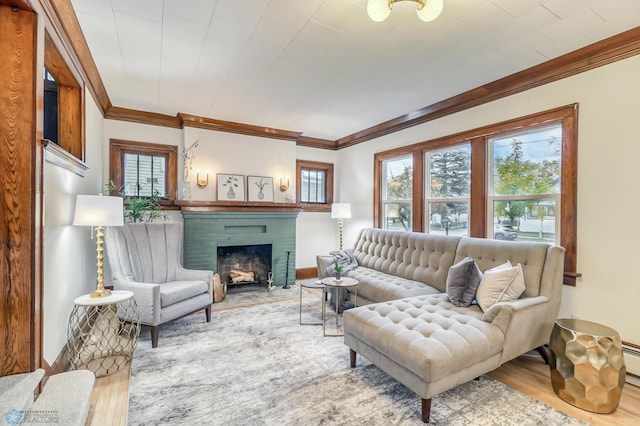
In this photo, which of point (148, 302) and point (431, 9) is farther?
point (148, 302)

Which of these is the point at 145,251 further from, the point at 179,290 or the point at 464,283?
the point at 464,283

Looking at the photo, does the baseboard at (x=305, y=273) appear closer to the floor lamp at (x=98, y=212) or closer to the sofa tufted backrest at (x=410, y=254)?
the sofa tufted backrest at (x=410, y=254)

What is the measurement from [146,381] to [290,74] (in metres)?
3.00

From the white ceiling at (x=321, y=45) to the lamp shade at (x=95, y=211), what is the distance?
4.43ft

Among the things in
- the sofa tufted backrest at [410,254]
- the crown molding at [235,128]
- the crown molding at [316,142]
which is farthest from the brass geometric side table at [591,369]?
the crown molding at [316,142]

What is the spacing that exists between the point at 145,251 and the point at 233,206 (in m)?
1.56

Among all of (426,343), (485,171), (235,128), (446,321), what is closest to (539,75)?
(485,171)

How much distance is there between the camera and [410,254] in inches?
149

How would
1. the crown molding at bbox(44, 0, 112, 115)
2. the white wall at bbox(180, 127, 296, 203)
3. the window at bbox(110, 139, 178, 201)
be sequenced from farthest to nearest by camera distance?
the white wall at bbox(180, 127, 296, 203) < the window at bbox(110, 139, 178, 201) < the crown molding at bbox(44, 0, 112, 115)

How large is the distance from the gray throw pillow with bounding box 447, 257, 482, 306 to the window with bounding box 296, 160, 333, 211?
3.41 m

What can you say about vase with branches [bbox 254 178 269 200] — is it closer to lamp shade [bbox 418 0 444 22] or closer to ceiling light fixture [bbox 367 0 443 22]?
ceiling light fixture [bbox 367 0 443 22]

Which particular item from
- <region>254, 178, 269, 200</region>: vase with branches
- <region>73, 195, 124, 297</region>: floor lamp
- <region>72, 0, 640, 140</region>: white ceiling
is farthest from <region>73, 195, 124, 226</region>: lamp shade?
<region>254, 178, 269, 200</region>: vase with branches

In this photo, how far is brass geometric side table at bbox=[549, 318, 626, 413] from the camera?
1.92 meters

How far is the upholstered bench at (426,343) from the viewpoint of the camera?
1817mm
